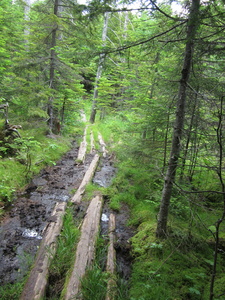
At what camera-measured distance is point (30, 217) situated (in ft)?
16.1

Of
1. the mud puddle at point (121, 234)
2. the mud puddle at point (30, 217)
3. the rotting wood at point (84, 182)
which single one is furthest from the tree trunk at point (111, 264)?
the mud puddle at point (30, 217)

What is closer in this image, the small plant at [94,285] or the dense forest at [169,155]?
the small plant at [94,285]

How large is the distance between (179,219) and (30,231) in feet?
12.7

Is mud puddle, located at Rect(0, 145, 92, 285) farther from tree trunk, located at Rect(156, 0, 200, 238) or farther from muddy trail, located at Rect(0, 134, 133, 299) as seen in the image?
tree trunk, located at Rect(156, 0, 200, 238)

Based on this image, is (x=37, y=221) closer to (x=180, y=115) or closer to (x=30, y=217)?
(x=30, y=217)

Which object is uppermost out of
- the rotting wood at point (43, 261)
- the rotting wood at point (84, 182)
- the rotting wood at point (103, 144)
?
the rotting wood at point (103, 144)

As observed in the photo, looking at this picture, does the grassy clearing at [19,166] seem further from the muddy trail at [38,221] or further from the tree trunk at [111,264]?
the tree trunk at [111,264]

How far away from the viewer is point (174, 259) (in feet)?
12.0

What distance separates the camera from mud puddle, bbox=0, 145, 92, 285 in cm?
353

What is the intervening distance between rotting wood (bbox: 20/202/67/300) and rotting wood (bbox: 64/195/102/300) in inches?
18.4

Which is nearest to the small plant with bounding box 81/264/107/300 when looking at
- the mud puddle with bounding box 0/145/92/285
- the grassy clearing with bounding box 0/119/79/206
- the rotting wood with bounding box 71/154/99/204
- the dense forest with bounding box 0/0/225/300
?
the dense forest with bounding box 0/0/225/300

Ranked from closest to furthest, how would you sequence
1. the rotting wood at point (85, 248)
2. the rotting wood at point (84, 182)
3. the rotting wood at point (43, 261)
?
the rotting wood at point (43, 261)
the rotting wood at point (85, 248)
the rotting wood at point (84, 182)

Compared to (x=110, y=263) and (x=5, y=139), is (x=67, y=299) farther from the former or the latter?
(x=5, y=139)

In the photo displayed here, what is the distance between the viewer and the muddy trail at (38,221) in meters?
3.58
